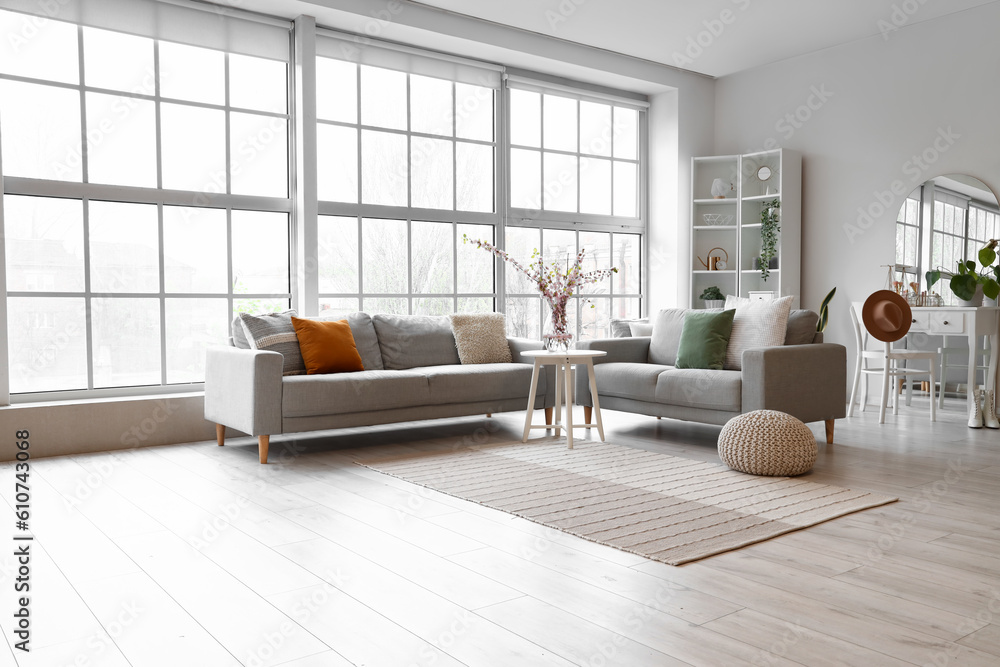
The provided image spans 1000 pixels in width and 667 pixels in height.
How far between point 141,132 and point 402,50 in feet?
6.64

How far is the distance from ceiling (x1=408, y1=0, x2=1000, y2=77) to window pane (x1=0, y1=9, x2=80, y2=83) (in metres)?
2.36

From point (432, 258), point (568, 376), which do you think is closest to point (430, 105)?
point (432, 258)

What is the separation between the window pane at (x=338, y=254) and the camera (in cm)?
564

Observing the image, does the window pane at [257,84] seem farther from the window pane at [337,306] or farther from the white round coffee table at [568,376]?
the white round coffee table at [568,376]

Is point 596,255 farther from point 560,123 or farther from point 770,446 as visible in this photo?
point 770,446

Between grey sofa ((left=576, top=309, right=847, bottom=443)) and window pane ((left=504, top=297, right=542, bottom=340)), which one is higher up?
window pane ((left=504, top=297, right=542, bottom=340))

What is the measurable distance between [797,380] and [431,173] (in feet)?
10.7

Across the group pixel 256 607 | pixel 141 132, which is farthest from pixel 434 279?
pixel 256 607

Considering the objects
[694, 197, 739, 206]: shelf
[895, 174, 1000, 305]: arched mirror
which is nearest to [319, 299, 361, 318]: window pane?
[694, 197, 739, 206]: shelf

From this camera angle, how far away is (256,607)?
2127 mm

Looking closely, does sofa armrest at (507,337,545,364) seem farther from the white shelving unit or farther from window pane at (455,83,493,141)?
the white shelving unit

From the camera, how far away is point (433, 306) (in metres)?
6.19

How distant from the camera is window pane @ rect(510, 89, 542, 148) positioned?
22.0 ft

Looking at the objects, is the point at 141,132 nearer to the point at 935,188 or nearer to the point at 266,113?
the point at 266,113
